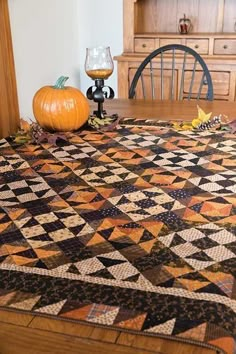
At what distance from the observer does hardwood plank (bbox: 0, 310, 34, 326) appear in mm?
600

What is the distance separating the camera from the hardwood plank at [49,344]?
0.55m

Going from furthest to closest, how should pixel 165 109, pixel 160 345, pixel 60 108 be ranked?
pixel 165 109 < pixel 60 108 < pixel 160 345

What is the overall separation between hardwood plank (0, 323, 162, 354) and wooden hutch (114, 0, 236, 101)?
8.67 ft

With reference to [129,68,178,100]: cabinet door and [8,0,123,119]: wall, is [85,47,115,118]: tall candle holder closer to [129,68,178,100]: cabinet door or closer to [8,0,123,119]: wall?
[8,0,123,119]: wall

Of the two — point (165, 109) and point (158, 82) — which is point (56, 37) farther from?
point (165, 109)

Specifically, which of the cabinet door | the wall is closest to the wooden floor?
the wall

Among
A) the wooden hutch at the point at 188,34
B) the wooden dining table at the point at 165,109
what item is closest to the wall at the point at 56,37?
the wooden hutch at the point at 188,34

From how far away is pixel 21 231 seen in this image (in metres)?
0.85

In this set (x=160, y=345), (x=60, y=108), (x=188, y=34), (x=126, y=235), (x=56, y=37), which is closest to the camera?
(x=160, y=345)

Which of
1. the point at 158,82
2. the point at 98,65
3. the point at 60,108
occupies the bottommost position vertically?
the point at 158,82

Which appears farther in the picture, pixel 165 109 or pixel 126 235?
pixel 165 109

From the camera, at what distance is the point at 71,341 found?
1.85ft

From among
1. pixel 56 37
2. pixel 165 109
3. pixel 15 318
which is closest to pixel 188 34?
pixel 56 37

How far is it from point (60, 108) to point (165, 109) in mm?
505
